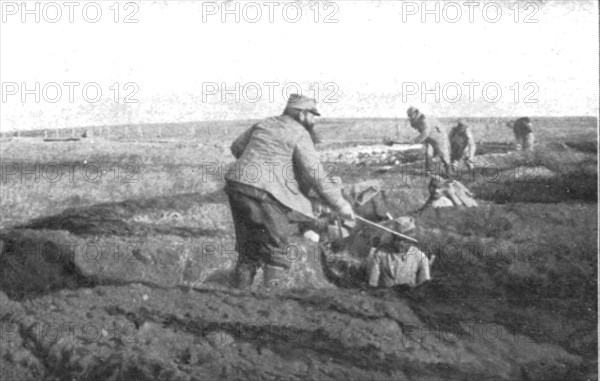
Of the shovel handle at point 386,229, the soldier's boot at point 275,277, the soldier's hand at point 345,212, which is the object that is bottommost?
the soldier's boot at point 275,277

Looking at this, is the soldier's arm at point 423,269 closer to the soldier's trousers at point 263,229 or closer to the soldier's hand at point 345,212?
the soldier's hand at point 345,212

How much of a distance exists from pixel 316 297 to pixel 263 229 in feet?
1.95

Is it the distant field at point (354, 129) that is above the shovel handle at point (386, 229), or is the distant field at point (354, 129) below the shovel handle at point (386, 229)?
above

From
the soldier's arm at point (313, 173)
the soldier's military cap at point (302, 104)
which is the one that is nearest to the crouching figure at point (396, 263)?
the soldier's arm at point (313, 173)

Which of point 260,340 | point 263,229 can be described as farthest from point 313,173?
point 260,340

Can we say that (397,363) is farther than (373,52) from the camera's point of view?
No

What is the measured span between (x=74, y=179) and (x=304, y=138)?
1737 millimetres

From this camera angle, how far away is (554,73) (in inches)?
230

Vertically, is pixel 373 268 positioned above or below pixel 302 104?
below

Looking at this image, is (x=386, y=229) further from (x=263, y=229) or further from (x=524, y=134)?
(x=524, y=134)

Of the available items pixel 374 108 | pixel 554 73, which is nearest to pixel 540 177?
pixel 554 73

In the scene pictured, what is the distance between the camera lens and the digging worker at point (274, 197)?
211 inches

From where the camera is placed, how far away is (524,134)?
19.1 ft

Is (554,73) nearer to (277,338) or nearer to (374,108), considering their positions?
(374,108)
